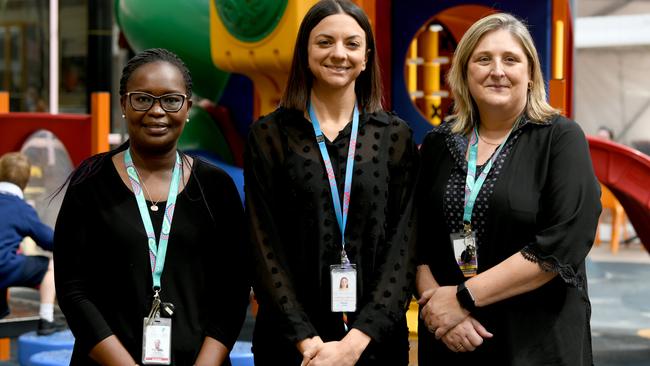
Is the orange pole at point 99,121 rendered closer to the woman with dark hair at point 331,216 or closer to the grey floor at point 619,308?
the grey floor at point 619,308

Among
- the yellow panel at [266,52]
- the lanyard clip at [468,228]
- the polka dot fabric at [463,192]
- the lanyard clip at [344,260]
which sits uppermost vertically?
the yellow panel at [266,52]

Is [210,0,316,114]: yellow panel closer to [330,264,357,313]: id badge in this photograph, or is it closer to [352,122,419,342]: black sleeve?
[352,122,419,342]: black sleeve

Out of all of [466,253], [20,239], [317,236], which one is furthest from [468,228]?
[20,239]

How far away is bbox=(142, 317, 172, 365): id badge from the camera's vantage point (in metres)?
2.38

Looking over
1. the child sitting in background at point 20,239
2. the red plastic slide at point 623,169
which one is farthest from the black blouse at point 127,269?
the red plastic slide at point 623,169

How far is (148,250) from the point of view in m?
2.40

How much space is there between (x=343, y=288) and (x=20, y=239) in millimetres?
3635

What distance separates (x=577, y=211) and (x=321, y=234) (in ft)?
2.27

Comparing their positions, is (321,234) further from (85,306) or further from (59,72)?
(59,72)

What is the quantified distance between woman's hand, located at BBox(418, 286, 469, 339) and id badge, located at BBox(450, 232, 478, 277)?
7cm

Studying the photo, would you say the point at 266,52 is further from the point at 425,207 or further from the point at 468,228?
the point at 468,228

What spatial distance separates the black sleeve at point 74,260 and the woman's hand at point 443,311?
35.0 inches

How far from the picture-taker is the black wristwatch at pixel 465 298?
252 cm

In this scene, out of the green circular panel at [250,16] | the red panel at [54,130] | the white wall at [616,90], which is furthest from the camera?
the white wall at [616,90]
